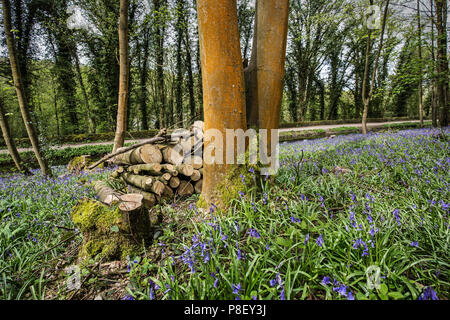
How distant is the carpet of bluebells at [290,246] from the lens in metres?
1.31

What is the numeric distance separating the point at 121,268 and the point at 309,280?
65.9 inches

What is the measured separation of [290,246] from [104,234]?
184 centimetres

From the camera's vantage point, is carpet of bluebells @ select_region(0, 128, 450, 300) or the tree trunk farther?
the tree trunk

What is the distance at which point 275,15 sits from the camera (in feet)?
8.38

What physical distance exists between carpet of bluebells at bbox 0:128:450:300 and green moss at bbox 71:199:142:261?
239mm

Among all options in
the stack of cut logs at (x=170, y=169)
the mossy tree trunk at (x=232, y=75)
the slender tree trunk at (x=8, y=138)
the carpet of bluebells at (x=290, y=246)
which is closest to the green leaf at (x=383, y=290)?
the carpet of bluebells at (x=290, y=246)

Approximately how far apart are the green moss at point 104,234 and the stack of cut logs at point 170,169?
1056 millimetres

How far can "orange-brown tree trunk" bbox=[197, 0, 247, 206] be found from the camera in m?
2.20

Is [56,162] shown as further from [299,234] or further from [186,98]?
[186,98]

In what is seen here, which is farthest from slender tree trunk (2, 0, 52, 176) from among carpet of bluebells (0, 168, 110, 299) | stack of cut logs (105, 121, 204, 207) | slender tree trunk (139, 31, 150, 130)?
slender tree trunk (139, 31, 150, 130)

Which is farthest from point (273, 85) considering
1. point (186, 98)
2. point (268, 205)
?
point (186, 98)

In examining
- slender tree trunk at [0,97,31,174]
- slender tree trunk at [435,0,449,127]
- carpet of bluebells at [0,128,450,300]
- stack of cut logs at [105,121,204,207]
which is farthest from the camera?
slender tree trunk at [435,0,449,127]

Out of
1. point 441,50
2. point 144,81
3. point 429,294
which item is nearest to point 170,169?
point 429,294

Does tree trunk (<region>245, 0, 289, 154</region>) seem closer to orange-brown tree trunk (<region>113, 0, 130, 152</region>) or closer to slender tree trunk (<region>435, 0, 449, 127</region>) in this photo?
orange-brown tree trunk (<region>113, 0, 130, 152</region>)
